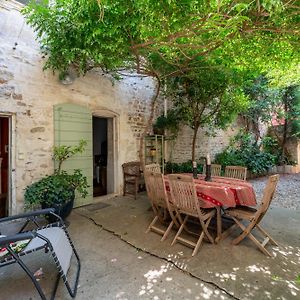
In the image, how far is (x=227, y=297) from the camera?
1.91 m

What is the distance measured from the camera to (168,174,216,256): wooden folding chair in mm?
2635

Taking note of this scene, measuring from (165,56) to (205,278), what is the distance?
3693 millimetres

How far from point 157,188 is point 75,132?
89.9 inches

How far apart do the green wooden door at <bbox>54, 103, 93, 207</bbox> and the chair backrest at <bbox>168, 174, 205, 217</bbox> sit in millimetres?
2416

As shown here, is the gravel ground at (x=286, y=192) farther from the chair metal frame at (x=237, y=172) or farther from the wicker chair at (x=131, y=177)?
the wicker chair at (x=131, y=177)

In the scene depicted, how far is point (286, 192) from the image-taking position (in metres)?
5.73

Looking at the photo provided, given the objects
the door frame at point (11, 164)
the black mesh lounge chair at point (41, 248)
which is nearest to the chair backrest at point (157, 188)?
the black mesh lounge chair at point (41, 248)

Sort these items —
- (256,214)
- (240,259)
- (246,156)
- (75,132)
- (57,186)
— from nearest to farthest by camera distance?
(240,259), (256,214), (57,186), (75,132), (246,156)

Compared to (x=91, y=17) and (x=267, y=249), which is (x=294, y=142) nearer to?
(x=267, y=249)

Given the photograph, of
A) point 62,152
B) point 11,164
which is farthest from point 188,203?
point 11,164

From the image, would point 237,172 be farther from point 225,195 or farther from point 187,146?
point 187,146

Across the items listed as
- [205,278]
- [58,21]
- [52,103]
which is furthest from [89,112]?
[205,278]

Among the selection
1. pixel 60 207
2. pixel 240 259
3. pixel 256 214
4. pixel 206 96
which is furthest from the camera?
pixel 206 96

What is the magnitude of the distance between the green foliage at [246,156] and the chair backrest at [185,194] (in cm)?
471
